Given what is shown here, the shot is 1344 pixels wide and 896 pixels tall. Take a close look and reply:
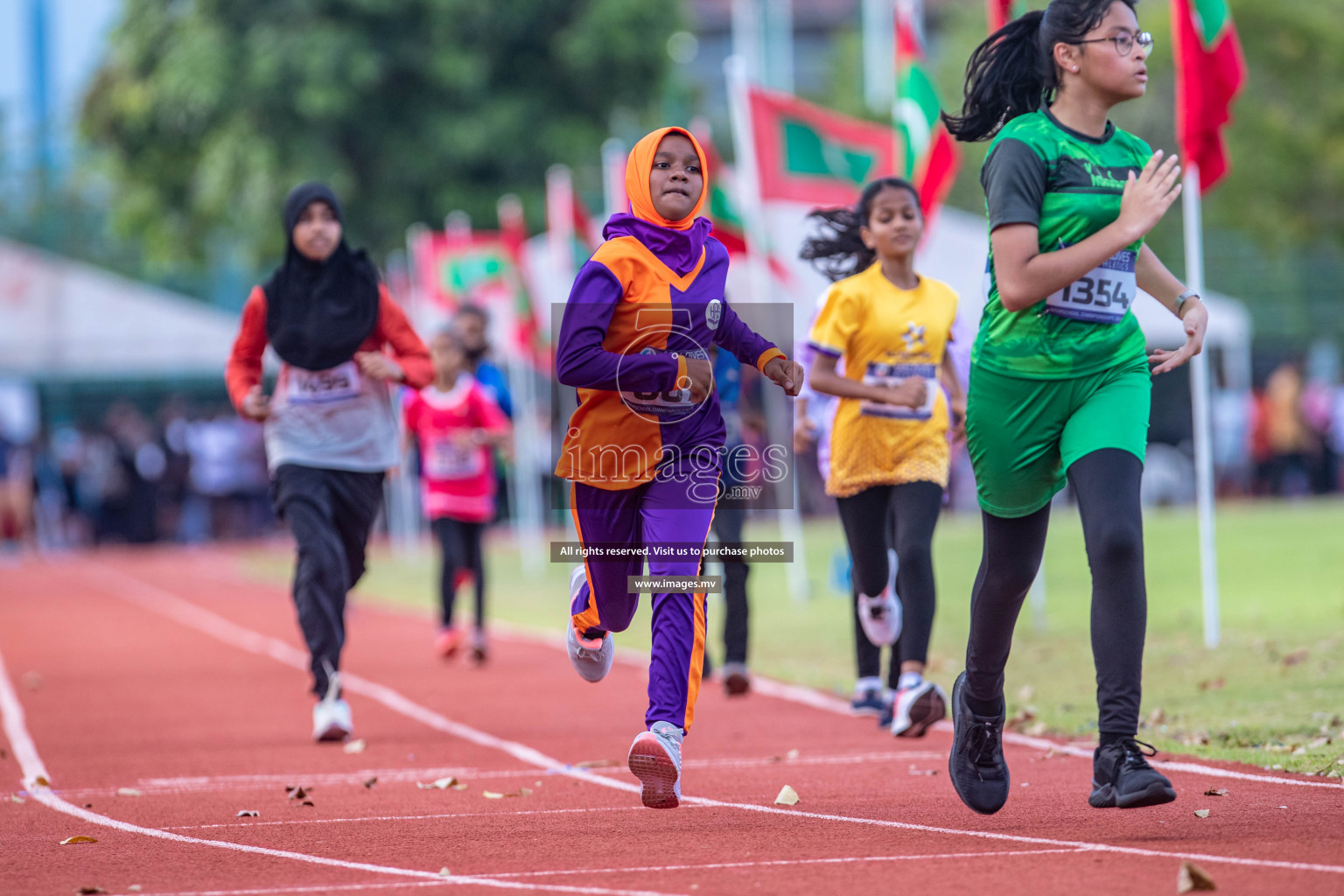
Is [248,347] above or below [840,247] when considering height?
below

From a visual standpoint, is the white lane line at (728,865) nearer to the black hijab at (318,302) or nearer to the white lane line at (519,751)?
the white lane line at (519,751)

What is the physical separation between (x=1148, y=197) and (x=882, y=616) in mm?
3546

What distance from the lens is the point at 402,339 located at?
9000 millimetres

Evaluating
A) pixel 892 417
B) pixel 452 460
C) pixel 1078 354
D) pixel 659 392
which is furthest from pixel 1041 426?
pixel 452 460

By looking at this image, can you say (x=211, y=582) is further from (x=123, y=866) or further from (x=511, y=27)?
(x=123, y=866)

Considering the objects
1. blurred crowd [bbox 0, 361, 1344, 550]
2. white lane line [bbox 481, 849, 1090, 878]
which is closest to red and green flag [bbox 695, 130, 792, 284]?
white lane line [bbox 481, 849, 1090, 878]

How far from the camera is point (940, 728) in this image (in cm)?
834

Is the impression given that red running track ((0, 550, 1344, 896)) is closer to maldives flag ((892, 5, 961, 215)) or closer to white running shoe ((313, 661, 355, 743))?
white running shoe ((313, 661, 355, 743))

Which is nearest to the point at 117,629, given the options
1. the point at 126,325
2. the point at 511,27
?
the point at 511,27

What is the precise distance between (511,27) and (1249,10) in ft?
53.5

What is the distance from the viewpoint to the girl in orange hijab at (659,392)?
5867 millimetres

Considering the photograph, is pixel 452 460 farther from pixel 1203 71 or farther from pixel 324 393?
pixel 1203 71

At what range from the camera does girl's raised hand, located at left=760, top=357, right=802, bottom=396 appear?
19.8ft

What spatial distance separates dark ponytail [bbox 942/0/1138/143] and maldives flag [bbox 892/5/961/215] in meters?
6.84
